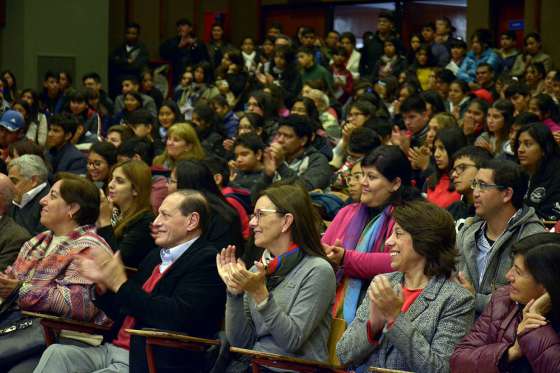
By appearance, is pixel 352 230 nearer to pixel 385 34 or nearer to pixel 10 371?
pixel 10 371

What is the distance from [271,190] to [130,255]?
126cm

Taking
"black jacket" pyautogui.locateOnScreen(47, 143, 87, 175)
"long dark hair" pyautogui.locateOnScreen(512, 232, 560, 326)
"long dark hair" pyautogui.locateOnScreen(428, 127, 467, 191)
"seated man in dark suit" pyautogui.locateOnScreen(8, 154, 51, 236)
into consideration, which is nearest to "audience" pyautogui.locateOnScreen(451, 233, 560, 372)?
"long dark hair" pyautogui.locateOnScreen(512, 232, 560, 326)

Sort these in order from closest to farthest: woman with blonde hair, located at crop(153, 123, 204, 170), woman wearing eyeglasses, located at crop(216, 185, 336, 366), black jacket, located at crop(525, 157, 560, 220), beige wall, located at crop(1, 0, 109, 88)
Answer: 1. woman wearing eyeglasses, located at crop(216, 185, 336, 366)
2. black jacket, located at crop(525, 157, 560, 220)
3. woman with blonde hair, located at crop(153, 123, 204, 170)
4. beige wall, located at crop(1, 0, 109, 88)

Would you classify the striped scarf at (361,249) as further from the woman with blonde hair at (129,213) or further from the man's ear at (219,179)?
the man's ear at (219,179)

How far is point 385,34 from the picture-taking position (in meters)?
14.4

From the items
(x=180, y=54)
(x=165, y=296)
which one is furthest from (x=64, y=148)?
(x=180, y=54)

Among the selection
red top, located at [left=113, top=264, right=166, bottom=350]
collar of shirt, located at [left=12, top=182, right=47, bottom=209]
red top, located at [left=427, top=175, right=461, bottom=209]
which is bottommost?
red top, located at [left=113, top=264, right=166, bottom=350]

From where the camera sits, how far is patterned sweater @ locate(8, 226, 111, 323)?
16.5ft

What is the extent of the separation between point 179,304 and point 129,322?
0.40m

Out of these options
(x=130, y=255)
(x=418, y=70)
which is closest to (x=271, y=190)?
(x=130, y=255)

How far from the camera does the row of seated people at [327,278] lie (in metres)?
3.83

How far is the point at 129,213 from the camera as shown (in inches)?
231

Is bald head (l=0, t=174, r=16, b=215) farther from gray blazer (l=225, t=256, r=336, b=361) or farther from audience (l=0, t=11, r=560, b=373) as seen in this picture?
gray blazer (l=225, t=256, r=336, b=361)

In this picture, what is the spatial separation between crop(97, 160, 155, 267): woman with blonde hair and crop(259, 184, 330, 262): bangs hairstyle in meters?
1.23
